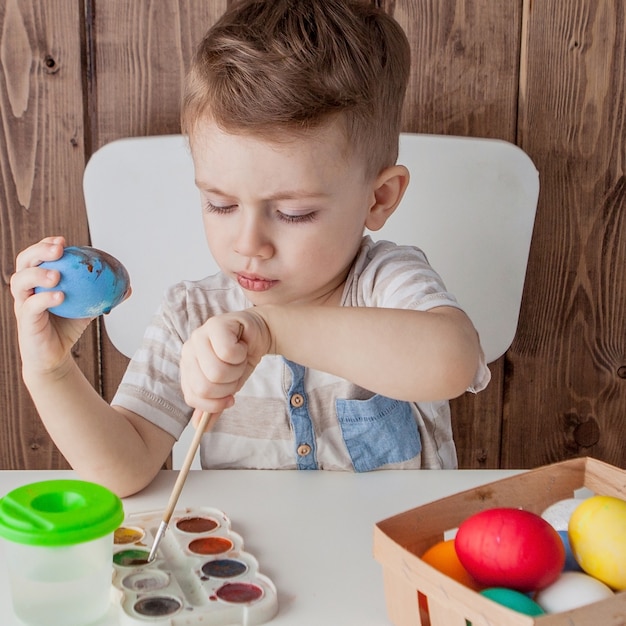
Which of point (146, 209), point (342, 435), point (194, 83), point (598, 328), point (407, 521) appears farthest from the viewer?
point (598, 328)

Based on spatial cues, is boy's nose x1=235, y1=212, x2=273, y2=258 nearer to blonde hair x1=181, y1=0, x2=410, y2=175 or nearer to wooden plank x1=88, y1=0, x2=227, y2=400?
blonde hair x1=181, y1=0, x2=410, y2=175

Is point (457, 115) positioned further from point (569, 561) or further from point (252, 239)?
point (569, 561)

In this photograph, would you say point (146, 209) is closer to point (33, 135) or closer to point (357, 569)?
point (33, 135)

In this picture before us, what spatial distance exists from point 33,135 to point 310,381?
65 cm

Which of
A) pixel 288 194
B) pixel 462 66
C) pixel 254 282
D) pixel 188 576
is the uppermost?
pixel 462 66

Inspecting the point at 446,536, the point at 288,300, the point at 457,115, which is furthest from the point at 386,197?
the point at 446,536

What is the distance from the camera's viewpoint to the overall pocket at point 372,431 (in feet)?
3.64

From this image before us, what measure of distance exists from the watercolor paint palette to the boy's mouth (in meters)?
0.30

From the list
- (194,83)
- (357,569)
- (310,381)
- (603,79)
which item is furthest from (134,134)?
(357,569)

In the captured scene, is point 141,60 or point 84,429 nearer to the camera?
point 84,429

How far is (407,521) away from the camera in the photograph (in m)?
0.63

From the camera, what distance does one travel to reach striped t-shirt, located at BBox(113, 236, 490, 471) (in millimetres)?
1077

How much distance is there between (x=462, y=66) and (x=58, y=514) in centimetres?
107

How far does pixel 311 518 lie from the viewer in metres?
0.81
